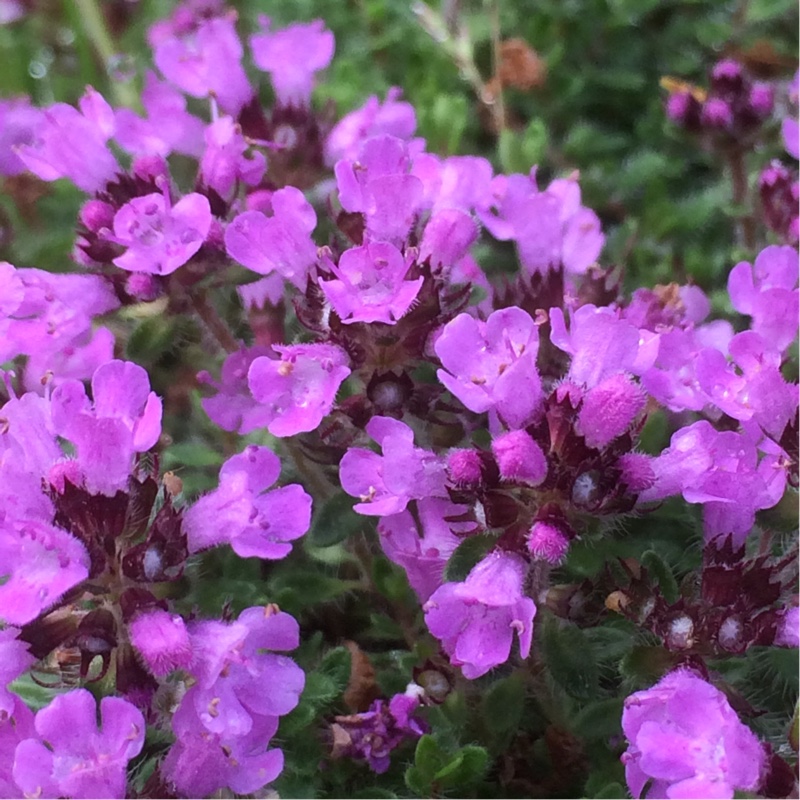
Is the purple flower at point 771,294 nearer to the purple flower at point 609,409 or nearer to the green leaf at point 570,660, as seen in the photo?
the purple flower at point 609,409

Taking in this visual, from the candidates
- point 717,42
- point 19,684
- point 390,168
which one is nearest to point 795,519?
point 390,168

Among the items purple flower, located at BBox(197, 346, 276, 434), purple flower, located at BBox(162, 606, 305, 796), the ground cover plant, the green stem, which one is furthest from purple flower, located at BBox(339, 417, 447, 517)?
the green stem

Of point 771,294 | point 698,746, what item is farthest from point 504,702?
point 771,294

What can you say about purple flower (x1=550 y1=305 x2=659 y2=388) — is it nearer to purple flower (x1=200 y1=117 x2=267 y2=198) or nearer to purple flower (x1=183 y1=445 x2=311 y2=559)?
purple flower (x1=183 y1=445 x2=311 y2=559)

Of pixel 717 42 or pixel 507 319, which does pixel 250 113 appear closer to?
pixel 507 319

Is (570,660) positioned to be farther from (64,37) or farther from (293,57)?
(64,37)
